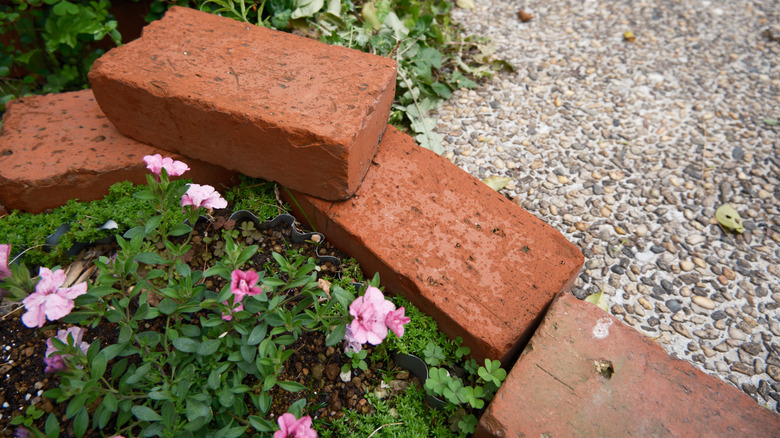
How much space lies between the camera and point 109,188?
243cm

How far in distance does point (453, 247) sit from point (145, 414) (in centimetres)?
139

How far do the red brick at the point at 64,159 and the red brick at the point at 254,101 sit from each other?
0.12 m

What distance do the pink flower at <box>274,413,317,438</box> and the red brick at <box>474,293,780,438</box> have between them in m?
0.69

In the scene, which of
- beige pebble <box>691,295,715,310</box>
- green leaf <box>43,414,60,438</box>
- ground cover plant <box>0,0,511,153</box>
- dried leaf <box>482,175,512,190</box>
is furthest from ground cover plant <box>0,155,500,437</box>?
ground cover plant <box>0,0,511,153</box>

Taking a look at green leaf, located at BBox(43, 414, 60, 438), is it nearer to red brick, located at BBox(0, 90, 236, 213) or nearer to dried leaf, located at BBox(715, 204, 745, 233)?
red brick, located at BBox(0, 90, 236, 213)

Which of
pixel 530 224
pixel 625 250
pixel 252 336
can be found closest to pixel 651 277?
pixel 625 250

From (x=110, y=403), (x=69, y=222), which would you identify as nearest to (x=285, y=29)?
(x=69, y=222)

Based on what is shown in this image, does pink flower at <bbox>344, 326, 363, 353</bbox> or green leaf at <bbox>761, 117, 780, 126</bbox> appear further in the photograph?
green leaf at <bbox>761, 117, 780, 126</bbox>

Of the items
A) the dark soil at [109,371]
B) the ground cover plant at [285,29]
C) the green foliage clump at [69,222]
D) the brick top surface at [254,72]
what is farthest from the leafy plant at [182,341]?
the ground cover plant at [285,29]

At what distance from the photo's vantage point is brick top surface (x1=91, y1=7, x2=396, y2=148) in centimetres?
220

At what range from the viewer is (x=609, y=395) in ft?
6.28

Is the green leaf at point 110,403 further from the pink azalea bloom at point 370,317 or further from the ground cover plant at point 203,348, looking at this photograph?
the pink azalea bloom at point 370,317

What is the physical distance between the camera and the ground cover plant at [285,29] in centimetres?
303

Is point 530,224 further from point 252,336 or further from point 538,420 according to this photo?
point 252,336
